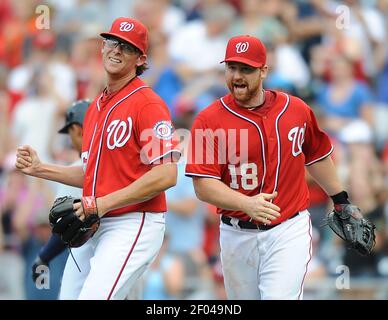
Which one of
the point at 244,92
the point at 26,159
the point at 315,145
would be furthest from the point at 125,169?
the point at 315,145

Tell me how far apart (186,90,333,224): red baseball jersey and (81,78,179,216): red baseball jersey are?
0.27 metres

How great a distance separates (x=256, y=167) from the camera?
6.44 metres

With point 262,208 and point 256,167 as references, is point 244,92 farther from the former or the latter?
point 262,208

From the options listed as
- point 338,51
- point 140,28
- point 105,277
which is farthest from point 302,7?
point 105,277

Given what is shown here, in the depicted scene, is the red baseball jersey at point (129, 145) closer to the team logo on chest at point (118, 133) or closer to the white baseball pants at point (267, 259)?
the team logo on chest at point (118, 133)

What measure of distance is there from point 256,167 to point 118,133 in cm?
94

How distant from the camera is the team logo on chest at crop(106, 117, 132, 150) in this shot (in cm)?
628

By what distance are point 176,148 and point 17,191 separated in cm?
488

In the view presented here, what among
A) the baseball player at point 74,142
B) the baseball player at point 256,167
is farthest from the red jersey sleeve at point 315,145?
the baseball player at point 74,142

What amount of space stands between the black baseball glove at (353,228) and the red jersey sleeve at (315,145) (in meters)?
0.38

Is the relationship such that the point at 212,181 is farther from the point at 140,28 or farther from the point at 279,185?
the point at 140,28

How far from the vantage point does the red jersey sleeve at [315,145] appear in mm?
6699

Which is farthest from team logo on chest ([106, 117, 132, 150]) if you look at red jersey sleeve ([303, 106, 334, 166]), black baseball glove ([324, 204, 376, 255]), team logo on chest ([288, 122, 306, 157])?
black baseball glove ([324, 204, 376, 255])

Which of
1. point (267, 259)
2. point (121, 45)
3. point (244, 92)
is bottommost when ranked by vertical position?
point (267, 259)
